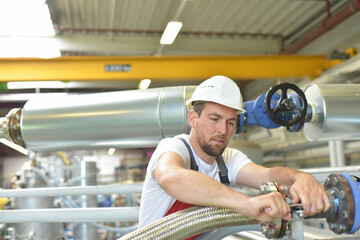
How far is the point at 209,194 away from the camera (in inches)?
41.4

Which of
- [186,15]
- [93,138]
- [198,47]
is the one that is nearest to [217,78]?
[93,138]

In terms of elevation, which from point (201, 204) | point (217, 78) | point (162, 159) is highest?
point (217, 78)

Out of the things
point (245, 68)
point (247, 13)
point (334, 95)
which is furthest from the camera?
point (247, 13)

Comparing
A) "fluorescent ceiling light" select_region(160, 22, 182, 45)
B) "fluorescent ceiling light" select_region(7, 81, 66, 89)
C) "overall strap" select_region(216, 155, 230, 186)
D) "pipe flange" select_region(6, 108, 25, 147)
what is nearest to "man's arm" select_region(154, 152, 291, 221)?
"overall strap" select_region(216, 155, 230, 186)

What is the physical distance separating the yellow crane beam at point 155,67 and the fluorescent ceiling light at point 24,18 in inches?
19.0

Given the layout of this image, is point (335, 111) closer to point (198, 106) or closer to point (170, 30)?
point (198, 106)

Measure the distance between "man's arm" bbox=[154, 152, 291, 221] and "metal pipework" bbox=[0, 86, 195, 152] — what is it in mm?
138

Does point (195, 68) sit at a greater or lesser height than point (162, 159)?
greater

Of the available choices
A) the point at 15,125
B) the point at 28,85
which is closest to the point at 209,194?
the point at 15,125

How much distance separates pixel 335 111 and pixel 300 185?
31 centimetres

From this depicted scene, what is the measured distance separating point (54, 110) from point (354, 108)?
103 cm

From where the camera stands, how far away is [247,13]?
5484 mm

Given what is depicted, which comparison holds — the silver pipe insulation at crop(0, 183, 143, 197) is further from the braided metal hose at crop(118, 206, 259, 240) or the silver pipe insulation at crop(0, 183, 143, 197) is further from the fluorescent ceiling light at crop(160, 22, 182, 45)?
the fluorescent ceiling light at crop(160, 22, 182, 45)

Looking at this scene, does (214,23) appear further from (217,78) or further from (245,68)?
(217,78)
